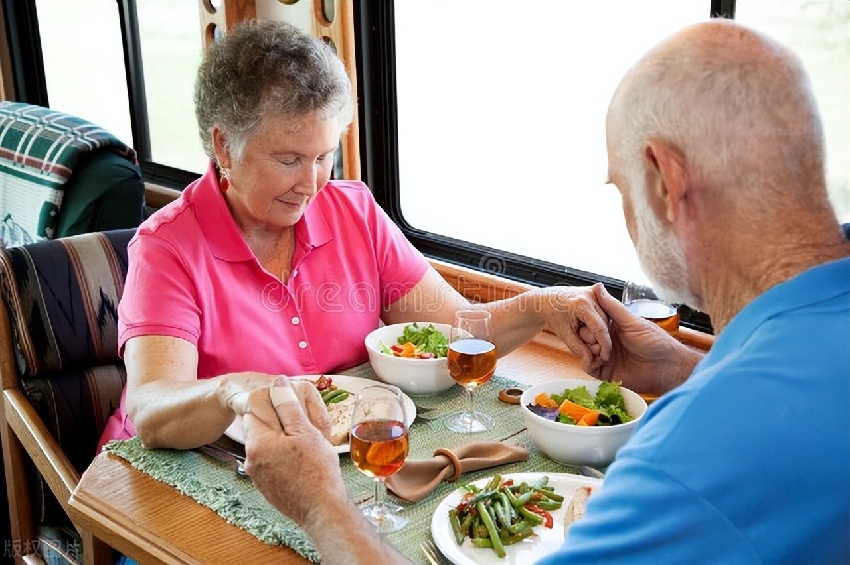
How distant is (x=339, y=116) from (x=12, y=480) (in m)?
1.16

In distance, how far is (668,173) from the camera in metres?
1.08

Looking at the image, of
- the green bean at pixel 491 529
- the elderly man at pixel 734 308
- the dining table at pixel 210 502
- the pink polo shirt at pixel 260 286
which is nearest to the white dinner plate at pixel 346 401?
the dining table at pixel 210 502

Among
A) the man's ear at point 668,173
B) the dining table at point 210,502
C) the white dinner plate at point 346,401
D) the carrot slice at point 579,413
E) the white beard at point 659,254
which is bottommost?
the dining table at point 210,502

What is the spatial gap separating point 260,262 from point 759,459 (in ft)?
4.27

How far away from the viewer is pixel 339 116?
6.44ft

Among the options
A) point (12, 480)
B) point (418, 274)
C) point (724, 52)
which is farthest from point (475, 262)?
point (724, 52)

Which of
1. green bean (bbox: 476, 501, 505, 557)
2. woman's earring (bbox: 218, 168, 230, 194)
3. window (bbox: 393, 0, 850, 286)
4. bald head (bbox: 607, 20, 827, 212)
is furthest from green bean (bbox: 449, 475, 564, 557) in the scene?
window (bbox: 393, 0, 850, 286)

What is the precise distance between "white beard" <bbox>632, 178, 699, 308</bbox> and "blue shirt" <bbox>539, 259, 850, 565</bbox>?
169 millimetres

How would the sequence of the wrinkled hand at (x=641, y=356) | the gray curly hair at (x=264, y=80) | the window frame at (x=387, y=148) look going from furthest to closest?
the window frame at (x=387, y=148)
the gray curly hair at (x=264, y=80)
the wrinkled hand at (x=641, y=356)

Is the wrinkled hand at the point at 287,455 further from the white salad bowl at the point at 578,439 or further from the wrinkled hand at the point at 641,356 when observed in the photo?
the wrinkled hand at the point at 641,356

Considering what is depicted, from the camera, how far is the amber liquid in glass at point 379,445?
4.50 ft

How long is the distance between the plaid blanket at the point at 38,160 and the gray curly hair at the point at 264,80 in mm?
1050

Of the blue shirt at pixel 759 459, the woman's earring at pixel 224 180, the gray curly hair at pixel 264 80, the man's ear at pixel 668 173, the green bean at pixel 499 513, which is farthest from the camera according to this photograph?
the woman's earring at pixel 224 180

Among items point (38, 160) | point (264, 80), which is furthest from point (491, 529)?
point (38, 160)
